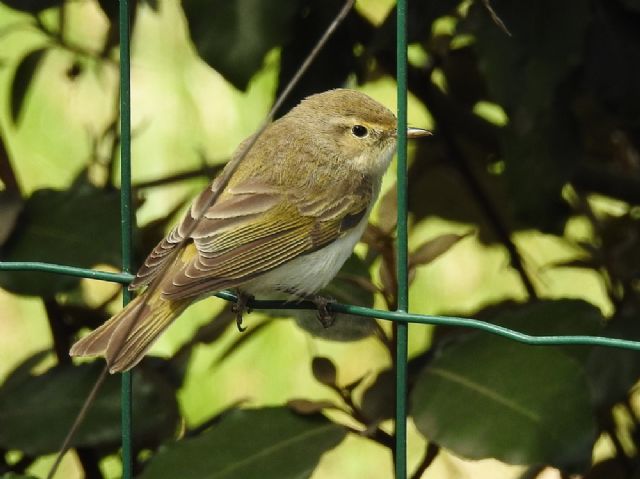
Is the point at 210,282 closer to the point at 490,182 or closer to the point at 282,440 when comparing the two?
the point at 282,440

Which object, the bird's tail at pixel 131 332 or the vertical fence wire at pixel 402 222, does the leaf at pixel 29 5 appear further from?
the vertical fence wire at pixel 402 222

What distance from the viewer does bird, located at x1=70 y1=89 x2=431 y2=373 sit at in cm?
261

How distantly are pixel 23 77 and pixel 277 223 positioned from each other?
0.87 metres

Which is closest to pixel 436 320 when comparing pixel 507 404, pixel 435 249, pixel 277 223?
pixel 507 404

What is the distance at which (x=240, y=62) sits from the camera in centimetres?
277

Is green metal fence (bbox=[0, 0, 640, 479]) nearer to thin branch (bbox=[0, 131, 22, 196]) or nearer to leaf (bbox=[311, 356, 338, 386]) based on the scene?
leaf (bbox=[311, 356, 338, 386])

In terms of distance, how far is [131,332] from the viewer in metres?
2.51

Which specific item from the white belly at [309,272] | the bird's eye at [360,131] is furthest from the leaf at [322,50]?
the white belly at [309,272]

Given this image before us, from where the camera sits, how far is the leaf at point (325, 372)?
2.88 metres

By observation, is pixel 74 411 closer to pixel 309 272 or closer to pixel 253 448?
pixel 253 448

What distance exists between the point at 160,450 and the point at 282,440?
0.24m

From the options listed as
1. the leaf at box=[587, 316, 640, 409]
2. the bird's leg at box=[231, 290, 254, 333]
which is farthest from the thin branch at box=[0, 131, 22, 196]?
the leaf at box=[587, 316, 640, 409]

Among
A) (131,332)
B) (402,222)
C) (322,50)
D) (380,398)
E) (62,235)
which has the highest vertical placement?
(402,222)

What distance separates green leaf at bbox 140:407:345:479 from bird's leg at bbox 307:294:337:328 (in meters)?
0.19
